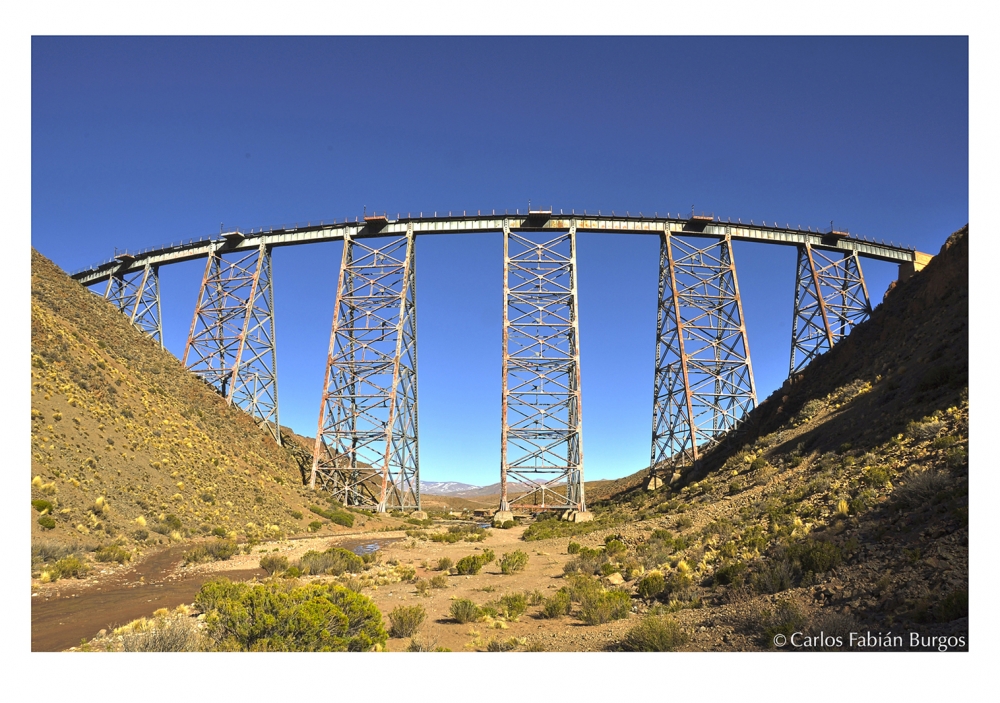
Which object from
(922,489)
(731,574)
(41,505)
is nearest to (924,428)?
(922,489)

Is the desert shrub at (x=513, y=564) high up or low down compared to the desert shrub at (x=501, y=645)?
down

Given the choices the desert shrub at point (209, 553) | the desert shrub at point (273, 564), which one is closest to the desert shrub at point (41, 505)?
the desert shrub at point (209, 553)

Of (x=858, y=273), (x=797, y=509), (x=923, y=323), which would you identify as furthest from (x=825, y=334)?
(x=797, y=509)

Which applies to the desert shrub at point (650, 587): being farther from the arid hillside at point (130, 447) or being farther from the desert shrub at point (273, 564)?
the arid hillside at point (130, 447)

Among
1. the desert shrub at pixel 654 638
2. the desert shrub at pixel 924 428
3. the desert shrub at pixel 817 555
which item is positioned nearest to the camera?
the desert shrub at pixel 654 638

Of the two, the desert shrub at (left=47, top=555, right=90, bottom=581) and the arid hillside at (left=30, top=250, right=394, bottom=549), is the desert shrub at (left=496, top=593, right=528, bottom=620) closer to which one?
the desert shrub at (left=47, top=555, right=90, bottom=581)

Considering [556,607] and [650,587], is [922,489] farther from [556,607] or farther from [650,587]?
[556,607]

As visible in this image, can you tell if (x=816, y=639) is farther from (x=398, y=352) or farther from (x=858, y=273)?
(x=858, y=273)
